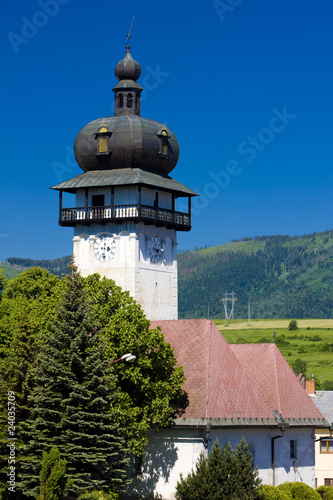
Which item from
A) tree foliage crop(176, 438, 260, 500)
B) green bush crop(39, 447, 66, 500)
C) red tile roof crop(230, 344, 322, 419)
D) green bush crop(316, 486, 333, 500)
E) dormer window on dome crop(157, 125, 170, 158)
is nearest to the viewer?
green bush crop(39, 447, 66, 500)

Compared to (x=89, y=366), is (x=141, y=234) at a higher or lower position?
Answer: higher

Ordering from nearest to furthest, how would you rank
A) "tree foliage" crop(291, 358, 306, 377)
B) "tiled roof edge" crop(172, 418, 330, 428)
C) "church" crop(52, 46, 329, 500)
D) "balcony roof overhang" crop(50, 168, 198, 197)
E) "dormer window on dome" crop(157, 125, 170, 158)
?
"tiled roof edge" crop(172, 418, 330, 428) < "church" crop(52, 46, 329, 500) < "balcony roof overhang" crop(50, 168, 198, 197) < "dormer window on dome" crop(157, 125, 170, 158) < "tree foliage" crop(291, 358, 306, 377)

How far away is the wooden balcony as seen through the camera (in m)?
60.0

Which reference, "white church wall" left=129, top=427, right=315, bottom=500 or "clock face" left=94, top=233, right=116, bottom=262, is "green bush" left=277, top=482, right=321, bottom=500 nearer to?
"white church wall" left=129, top=427, right=315, bottom=500

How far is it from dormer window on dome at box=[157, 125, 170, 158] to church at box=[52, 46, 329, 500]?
0.07 m

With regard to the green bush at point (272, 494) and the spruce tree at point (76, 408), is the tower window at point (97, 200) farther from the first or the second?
the green bush at point (272, 494)

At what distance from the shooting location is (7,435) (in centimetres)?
4134

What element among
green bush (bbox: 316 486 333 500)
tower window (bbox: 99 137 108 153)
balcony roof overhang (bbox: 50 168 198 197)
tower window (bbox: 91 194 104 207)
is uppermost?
tower window (bbox: 99 137 108 153)

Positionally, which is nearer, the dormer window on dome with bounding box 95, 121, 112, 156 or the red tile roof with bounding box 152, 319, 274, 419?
the red tile roof with bounding box 152, 319, 274, 419

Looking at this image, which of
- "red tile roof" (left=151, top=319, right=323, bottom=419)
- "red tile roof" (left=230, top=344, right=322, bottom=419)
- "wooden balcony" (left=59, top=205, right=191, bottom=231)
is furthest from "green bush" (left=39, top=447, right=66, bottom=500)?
"wooden balcony" (left=59, top=205, right=191, bottom=231)

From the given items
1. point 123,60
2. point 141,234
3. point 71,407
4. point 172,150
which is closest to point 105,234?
point 141,234

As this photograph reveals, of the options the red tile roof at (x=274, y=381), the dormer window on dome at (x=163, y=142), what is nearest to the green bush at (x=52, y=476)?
the red tile roof at (x=274, y=381)

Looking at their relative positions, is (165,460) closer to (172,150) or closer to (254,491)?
(254,491)

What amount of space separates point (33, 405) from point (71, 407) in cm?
280
